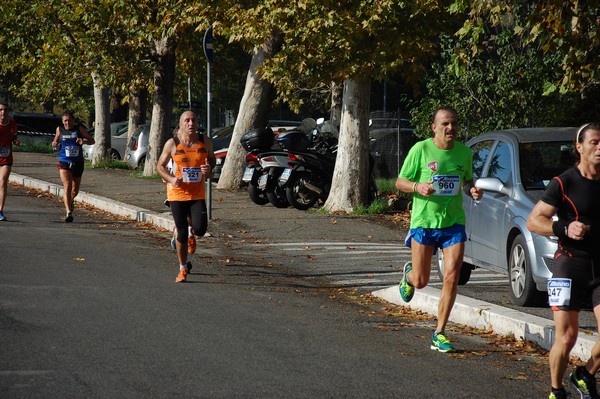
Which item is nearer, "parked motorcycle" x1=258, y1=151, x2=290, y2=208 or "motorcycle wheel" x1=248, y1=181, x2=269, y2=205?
"parked motorcycle" x1=258, y1=151, x2=290, y2=208

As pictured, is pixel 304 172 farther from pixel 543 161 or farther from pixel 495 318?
pixel 495 318

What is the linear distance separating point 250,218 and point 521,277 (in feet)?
28.9

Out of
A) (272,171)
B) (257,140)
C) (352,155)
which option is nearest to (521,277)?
(352,155)

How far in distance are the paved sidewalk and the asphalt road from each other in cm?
22

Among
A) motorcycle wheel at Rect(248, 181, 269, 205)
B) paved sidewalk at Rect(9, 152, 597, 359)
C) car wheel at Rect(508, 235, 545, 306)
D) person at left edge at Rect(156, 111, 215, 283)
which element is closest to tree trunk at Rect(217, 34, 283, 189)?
paved sidewalk at Rect(9, 152, 597, 359)

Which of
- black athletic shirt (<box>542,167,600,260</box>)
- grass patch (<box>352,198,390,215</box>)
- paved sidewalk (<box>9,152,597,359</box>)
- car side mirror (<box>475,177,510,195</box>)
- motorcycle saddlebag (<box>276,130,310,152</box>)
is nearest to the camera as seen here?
black athletic shirt (<box>542,167,600,260</box>)

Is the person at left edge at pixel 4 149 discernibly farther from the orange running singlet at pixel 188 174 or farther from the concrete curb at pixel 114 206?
the orange running singlet at pixel 188 174

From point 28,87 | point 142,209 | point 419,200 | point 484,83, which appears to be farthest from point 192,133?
point 28,87

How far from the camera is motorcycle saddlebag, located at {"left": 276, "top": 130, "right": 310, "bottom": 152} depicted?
20.2 m

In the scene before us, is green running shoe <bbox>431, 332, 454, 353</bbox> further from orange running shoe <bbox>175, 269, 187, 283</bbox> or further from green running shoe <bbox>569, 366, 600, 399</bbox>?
orange running shoe <bbox>175, 269, 187, 283</bbox>

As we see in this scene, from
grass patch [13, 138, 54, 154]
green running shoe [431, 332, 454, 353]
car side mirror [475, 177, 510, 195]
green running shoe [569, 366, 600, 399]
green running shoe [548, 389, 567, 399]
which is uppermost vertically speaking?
car side mirror [475, 177, 510, 195]

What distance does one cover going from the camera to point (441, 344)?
27.1ft

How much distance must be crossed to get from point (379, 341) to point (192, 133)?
436cm

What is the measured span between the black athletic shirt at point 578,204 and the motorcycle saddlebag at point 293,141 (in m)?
13.7
